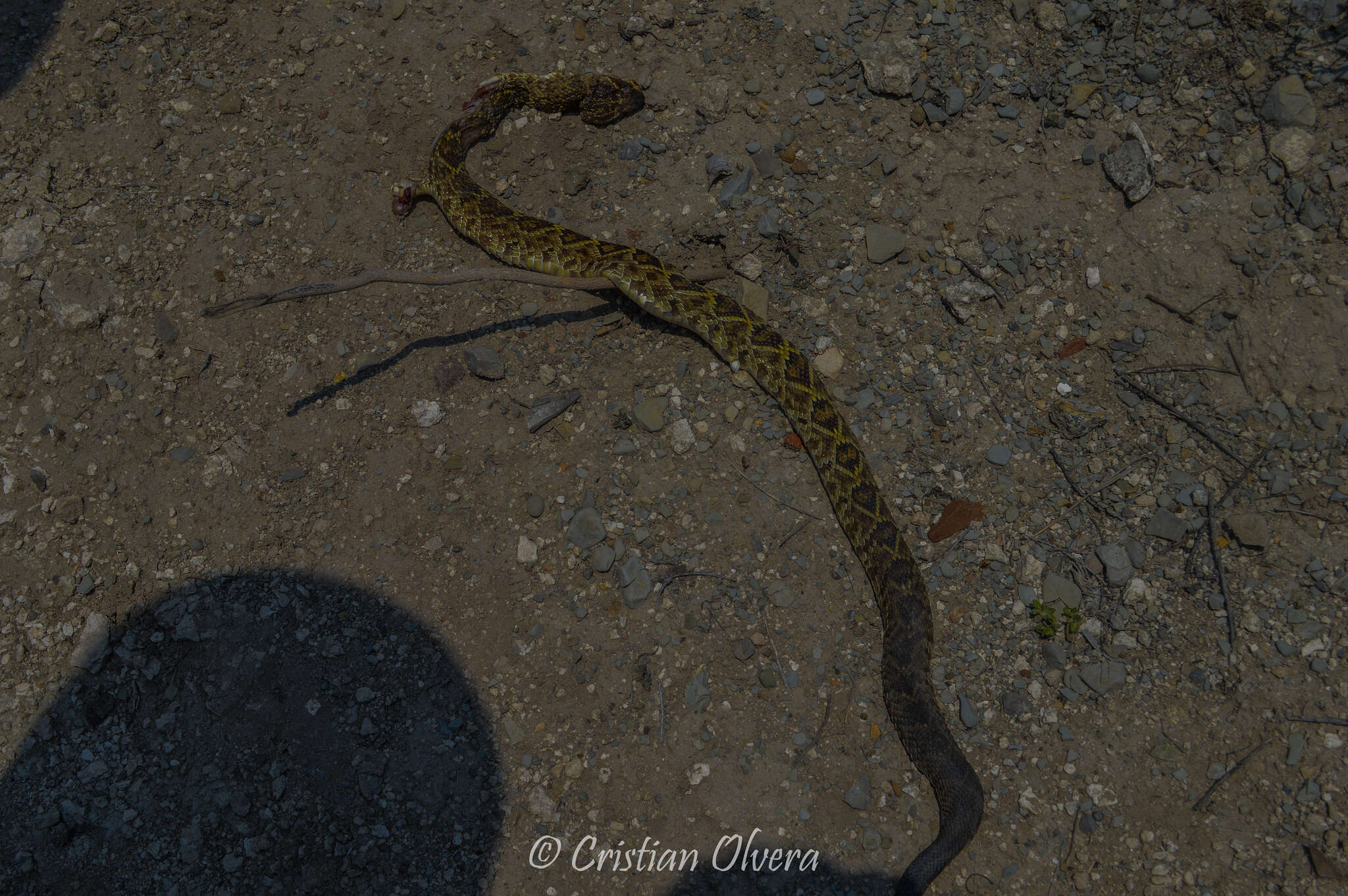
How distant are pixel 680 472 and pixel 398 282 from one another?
2.21 meters

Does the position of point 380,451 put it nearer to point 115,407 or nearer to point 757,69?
point 115,407

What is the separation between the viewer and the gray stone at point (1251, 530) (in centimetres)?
434

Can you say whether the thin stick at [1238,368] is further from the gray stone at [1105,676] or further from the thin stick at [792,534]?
the thin stick at [792,534]

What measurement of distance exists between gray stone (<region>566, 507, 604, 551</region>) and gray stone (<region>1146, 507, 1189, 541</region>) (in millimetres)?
3377

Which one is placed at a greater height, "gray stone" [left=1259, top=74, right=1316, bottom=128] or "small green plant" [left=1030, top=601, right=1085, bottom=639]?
"gray stone" [left=1259, top=74, right=1316, bottom=128]

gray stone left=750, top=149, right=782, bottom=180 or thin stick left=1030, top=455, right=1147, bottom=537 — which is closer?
thin stick left=1030, top=455, right=1147, bottom=537

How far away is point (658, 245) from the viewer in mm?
5785

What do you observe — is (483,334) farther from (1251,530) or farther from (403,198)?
(1251,530)

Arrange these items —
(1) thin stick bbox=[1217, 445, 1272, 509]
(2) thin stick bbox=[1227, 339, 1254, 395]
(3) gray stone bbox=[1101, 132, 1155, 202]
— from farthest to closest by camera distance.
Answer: (3) gray stone bbox=[1101, 132, 1155, 202] → (2) thin stick bbox=[1227, 339, 1254, 395] → (1) thin stick bbox=[1217, 445, 1272, 509]

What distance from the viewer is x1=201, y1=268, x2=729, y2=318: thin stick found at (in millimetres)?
4547

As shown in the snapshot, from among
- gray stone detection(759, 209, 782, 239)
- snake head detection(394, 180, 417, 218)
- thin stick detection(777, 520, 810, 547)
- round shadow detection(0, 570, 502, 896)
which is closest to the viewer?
round shadow detection(0, 570, 502, 896)

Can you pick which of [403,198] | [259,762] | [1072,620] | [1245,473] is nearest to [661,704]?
[259,762]

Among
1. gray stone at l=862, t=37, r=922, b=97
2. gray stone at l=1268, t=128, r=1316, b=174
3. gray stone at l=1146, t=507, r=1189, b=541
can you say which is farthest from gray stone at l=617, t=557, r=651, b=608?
gray stone at l=1268, t=128, r=1316, b=174

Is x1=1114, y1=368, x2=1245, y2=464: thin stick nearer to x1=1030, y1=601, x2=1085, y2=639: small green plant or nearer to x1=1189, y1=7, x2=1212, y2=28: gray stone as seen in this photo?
x1=1030, y1=601, x2=1085, y2=639: small green plant
